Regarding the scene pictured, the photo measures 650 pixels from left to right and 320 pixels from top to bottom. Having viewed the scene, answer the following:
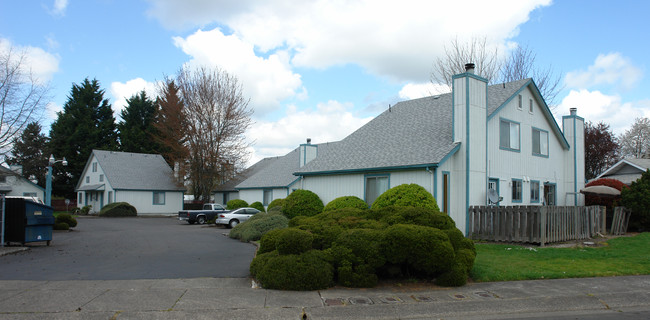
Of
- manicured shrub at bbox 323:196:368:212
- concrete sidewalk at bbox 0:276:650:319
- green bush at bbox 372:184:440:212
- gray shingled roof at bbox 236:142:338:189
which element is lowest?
concrete sidewalk at bbox 0:276:650:319

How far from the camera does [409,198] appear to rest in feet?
57.5

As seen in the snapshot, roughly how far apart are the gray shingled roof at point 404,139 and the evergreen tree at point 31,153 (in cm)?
1817

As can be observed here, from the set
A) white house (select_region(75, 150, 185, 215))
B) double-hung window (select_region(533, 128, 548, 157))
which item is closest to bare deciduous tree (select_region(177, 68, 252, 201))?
white house (select_region(75, 150, 185, 215))

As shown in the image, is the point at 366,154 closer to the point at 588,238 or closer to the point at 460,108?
the point at 460,108

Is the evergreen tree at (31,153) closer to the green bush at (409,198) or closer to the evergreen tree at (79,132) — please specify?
the evergreen tree at (79,132)

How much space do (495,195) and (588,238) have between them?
4.13 metres

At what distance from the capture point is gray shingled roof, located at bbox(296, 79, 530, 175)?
65.3 ft

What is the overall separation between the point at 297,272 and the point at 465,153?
37.8ft

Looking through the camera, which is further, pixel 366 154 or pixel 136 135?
pixel 136 135

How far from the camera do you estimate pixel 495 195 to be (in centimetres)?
1905

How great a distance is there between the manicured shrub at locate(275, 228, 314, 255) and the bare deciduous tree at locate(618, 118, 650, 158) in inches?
2264

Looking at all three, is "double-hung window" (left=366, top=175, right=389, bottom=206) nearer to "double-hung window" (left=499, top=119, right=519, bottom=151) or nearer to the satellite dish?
the satellite dish

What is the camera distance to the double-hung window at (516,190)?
2167cm

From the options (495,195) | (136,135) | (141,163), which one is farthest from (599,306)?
(136,135)
